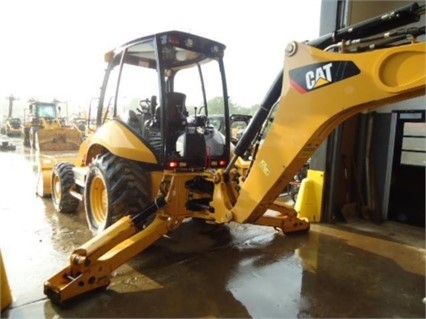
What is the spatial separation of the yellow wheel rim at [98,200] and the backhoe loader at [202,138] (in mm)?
12

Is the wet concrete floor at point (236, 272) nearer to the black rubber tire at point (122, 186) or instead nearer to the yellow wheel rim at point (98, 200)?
the yellow wheel rim at point (98, 200)

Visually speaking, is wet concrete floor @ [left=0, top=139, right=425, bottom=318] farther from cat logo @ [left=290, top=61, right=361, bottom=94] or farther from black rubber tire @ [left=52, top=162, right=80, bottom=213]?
cat logo @ [left=290, top=61, right=361, bottom=94]

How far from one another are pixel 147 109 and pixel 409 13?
2751 millimetres

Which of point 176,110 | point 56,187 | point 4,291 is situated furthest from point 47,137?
point 4,291

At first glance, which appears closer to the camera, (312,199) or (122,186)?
(122,186)

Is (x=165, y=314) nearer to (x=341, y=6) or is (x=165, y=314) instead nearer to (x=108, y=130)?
(x=108, y=130)

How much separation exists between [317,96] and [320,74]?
15 cm

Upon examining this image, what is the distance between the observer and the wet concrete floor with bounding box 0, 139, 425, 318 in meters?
2.49

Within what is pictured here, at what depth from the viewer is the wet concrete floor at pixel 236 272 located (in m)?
2.49

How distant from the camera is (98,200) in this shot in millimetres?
4008

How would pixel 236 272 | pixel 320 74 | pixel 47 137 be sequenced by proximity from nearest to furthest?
pixel 320 74 → pixel 236 272 → pixel 47 137

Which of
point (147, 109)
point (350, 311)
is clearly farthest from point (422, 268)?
point (147, 109)

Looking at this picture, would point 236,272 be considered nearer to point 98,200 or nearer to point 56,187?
point 98,200

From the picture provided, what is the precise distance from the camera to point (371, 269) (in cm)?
328
